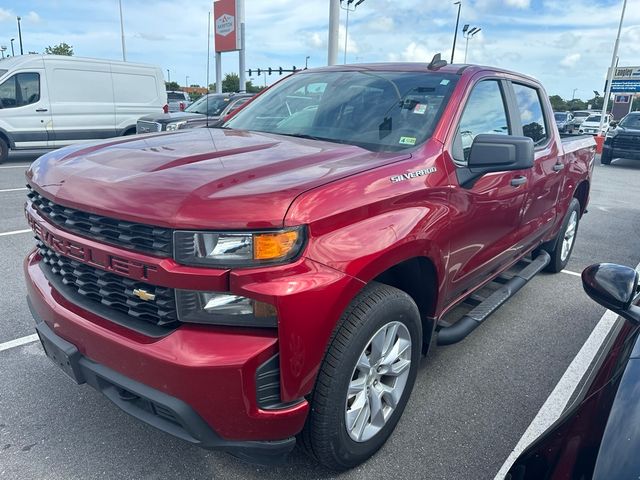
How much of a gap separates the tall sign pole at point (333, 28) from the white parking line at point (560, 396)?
1102cm

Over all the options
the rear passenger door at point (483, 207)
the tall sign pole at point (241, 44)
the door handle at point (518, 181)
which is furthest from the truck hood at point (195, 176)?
the tall sign pole at point (241, 44)

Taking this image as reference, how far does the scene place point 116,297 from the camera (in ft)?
6.67

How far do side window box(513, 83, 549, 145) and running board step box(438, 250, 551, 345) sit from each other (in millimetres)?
1060

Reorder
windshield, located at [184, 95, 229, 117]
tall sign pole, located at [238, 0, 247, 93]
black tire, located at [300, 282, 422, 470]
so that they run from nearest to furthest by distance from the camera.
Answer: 1. black tire, located at [300, 282, 422, 470]
2. windshield, located at [184, 95, 229, 117]
3. tall sign pole, located at [238, 0, 247, 93]

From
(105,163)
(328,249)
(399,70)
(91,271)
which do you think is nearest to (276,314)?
(328,249)

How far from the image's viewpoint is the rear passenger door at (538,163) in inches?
146

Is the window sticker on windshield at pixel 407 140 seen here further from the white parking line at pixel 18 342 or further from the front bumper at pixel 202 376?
the white parking line at pixel 18 342

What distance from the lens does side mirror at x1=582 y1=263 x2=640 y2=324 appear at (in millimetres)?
1821

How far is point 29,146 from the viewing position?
11.9 meters

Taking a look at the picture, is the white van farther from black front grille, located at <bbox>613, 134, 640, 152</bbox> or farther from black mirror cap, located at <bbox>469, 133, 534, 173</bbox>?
black front grille, located at <bbox>613, 134, 640, 152</bbox>

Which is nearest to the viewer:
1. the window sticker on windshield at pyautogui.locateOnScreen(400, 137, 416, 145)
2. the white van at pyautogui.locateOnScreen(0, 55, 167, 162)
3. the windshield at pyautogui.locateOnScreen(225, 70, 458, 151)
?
the window sticker on windshield at pyautogui.locateOnScreen(400, 137, 416, 145)

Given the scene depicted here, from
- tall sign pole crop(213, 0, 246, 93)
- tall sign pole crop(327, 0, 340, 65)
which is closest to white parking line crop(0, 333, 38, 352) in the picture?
tall sign pole crop(327, 0, 340, 65)

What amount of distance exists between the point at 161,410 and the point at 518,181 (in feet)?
8.52

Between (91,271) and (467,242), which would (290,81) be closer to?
(467,242)
